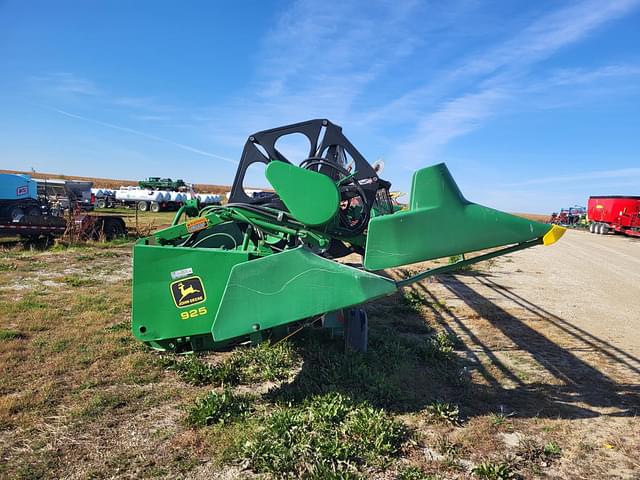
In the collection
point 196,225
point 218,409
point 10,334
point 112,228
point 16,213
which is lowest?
point 218,409

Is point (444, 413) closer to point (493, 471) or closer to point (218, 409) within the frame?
point (493, 471)

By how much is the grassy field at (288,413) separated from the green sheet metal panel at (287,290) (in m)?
0.72

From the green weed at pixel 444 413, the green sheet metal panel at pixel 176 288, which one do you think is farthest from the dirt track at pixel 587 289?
the green sheet metal panel at pixel 176 288

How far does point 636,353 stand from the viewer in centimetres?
546

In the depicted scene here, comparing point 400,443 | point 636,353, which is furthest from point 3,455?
point 636,353

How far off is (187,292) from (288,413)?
1.26 meters

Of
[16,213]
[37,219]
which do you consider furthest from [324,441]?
[16,213]

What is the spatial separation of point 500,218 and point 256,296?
6.34 feet

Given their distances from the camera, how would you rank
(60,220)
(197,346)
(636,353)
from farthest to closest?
(60,220) < (636,353) < (197,346)

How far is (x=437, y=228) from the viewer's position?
10.7 feet

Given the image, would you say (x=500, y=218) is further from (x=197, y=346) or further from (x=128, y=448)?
(x=128, y=448)

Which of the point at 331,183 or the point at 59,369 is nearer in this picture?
the point at 331,183

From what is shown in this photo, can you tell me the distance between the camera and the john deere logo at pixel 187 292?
3.56m

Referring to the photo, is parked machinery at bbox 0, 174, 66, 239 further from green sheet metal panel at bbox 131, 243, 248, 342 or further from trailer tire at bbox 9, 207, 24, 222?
green sheet metal panel at bbox 131, 243, 248, 342
